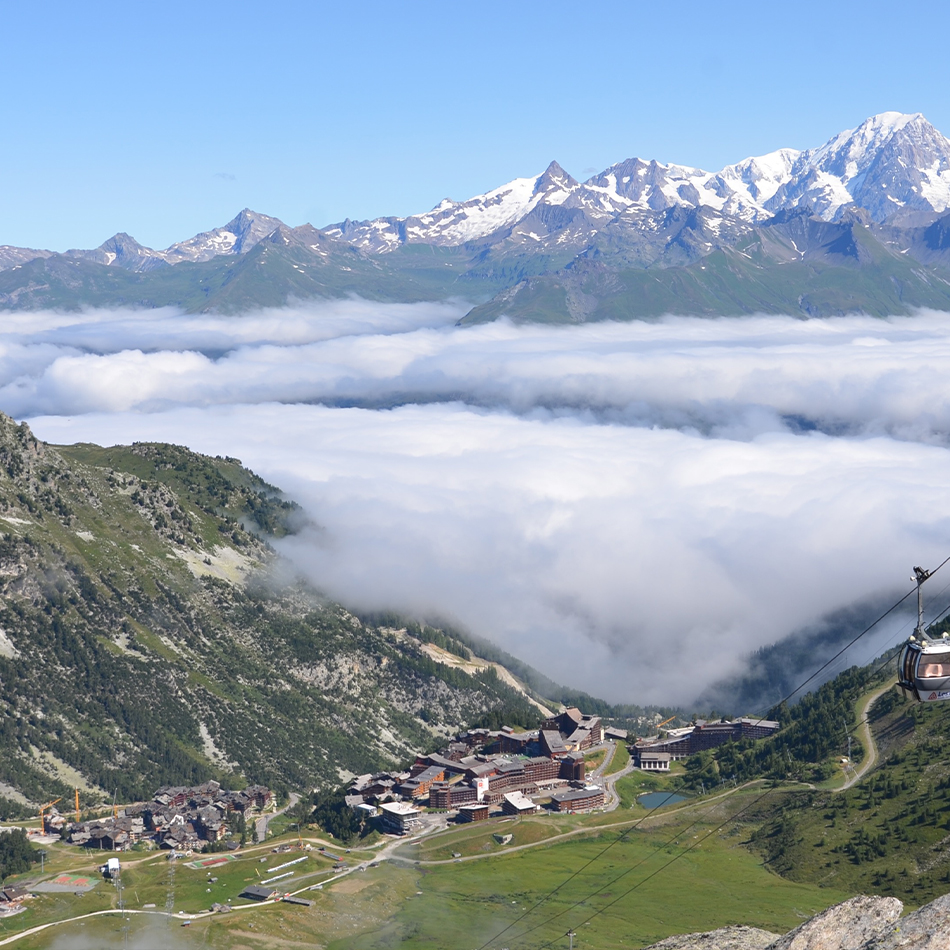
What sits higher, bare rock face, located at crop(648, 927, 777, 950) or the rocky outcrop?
the rocky outcrop

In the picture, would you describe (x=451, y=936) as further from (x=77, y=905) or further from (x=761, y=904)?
(x=77, y=905)

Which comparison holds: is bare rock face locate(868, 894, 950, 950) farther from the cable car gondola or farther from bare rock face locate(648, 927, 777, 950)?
the cable car gondola

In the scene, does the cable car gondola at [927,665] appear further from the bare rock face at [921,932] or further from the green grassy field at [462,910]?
the green grassy field at [462,910]

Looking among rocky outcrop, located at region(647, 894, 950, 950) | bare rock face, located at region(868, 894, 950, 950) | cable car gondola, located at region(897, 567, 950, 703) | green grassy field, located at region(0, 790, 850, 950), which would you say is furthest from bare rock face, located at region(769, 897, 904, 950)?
green grassy field, located at region(0, 790, 850, 950)

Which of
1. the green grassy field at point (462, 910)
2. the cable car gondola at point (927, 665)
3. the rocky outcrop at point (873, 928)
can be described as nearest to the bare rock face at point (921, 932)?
the rocky outcrop at point (873, 928)

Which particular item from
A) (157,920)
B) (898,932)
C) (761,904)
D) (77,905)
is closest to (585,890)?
(761,904)

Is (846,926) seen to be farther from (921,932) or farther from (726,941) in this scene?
(726,941)
